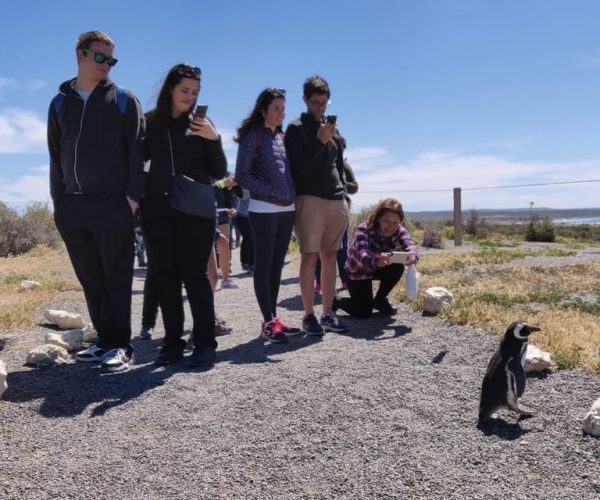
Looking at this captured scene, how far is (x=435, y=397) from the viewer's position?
9.73ft

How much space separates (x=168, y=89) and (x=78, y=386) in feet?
6.04

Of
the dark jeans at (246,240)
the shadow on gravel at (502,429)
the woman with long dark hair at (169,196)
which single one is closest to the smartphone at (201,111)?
the woman with long dark hair at (169,196)

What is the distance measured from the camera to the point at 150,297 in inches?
175

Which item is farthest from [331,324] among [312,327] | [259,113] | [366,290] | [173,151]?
[173,151]

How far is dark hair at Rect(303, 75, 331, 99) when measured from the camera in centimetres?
415

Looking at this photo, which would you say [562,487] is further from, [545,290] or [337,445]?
[545,290]

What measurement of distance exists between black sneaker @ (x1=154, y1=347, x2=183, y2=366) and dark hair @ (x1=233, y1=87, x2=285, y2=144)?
1528 millimetres

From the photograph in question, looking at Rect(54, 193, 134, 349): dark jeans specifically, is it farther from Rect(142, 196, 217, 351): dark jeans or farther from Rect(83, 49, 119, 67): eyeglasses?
Rect(83, 49, 119, 67): eyeglasses

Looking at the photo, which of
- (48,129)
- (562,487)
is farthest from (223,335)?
(562,487)

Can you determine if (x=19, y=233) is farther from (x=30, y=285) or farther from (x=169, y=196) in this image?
(x=169, y=196)

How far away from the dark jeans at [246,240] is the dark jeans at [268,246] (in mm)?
3757

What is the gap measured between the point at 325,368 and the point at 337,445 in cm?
101

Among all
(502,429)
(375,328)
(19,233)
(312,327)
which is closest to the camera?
(502,429)

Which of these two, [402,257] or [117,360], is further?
[402,257]
